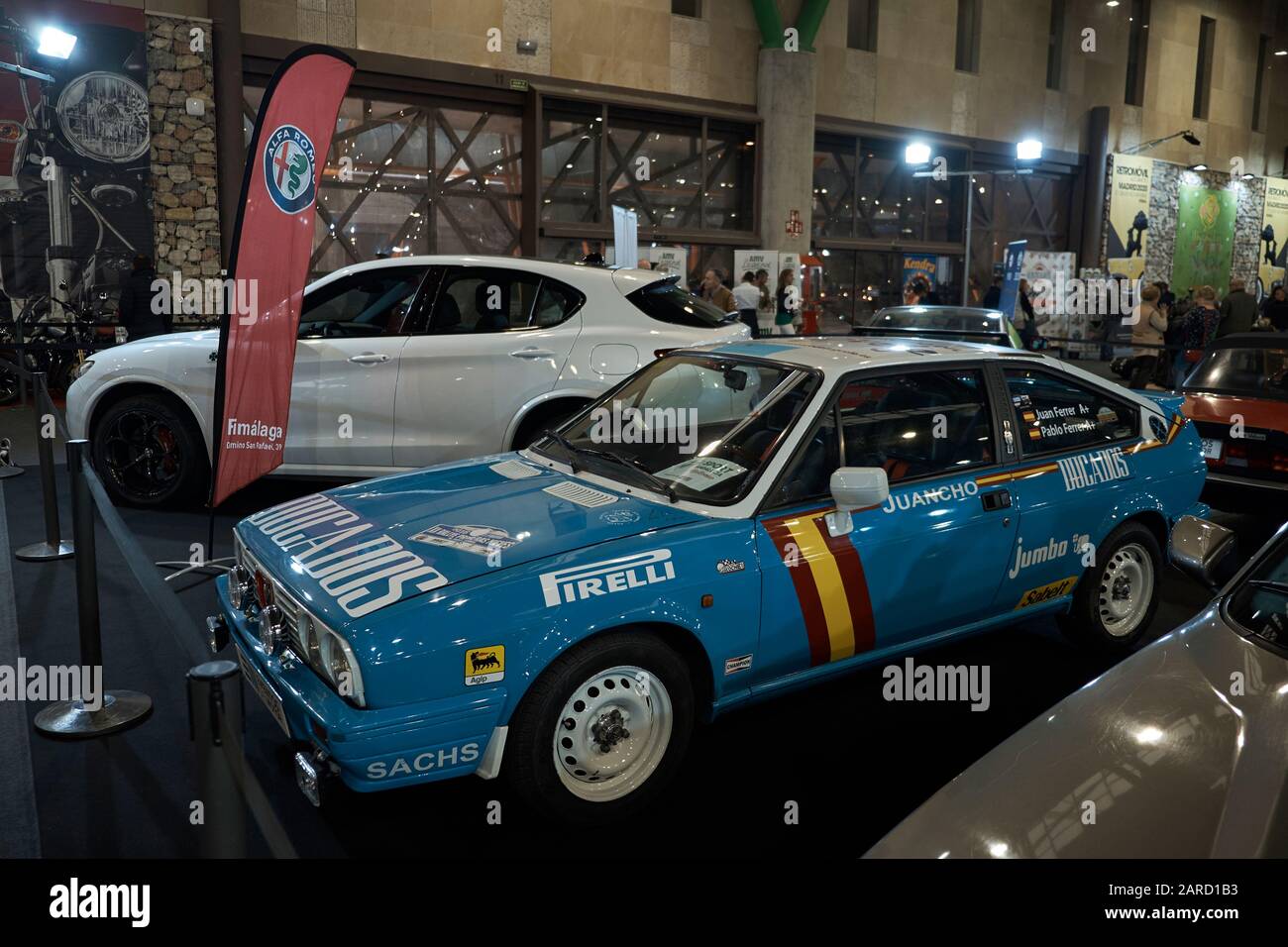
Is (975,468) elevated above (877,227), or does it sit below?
below

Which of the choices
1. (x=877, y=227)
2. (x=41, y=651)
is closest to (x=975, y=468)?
(x=41, y=651)

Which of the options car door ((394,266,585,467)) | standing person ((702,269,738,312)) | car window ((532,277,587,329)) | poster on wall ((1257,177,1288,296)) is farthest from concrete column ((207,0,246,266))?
poster on wall ((1257,177,1288,296))

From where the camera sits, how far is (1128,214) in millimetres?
24750

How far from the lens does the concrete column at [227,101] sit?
1291cm

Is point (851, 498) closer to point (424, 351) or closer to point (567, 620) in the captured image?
point (567, 620)

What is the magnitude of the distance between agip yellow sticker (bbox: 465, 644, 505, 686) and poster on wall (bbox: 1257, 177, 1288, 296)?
3265 cm

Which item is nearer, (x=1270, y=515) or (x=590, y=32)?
(x=1270, y=515)

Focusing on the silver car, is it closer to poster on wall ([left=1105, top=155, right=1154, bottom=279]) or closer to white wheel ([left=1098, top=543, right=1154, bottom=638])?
white wheel ([left=1098, top=543, right=1154, bottom=638])

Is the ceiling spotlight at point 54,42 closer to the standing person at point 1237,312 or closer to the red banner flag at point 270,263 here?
the red banner flag at point 270,263

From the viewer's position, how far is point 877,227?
2047 cm

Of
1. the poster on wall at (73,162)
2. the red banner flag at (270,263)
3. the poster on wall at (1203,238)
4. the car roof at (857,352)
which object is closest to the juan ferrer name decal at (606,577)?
the car roof at (857,352)

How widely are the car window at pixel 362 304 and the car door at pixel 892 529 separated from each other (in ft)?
12.4
